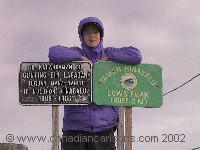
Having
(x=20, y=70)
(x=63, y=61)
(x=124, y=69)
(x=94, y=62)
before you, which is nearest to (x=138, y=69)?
(x=124, y=69)

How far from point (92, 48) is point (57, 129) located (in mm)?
1176

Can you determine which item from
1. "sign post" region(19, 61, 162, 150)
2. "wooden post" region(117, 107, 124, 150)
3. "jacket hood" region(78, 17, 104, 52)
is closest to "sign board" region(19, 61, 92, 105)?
"sign post" region(19, 61, 162, 150)

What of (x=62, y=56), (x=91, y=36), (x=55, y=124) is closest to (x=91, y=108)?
(x=55, y=124)

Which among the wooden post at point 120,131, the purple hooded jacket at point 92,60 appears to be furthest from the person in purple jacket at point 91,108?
the wooden post at point 120,131

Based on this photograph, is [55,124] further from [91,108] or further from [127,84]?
[127,84]

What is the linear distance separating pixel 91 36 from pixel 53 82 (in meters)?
0.80

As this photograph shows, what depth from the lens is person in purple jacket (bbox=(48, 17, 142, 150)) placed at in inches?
237

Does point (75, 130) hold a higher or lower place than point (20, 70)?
lower

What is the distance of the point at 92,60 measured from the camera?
6.36 meters

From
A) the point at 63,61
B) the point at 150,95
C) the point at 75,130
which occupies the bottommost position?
the point at 75,130

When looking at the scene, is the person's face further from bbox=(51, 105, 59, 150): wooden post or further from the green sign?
bbox=(51, 105, 59, 150): wooden post

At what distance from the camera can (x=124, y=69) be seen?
6.32m

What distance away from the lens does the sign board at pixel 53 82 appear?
6.18 meters

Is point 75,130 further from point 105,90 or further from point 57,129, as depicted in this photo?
point 105,90
